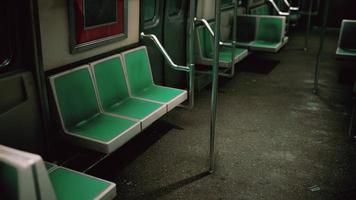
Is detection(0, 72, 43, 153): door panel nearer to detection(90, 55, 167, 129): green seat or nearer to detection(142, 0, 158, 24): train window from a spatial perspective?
detection(90, 55, 167, 129): green seat

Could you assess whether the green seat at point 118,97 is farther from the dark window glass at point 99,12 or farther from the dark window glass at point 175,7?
the dark window glass at point 175,7

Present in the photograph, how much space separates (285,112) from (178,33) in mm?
1877

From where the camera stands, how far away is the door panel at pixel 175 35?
16.2 feet

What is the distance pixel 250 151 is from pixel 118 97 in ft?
4.95

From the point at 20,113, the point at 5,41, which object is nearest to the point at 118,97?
the point at 20,113

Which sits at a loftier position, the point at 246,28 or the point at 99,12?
the point at 99,12

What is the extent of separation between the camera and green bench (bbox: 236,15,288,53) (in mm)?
6669

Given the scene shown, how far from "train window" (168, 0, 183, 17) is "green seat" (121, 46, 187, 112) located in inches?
43.5

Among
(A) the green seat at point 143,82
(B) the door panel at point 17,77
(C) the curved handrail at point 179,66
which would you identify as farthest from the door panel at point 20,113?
(C) the curved handrail at point 179,66

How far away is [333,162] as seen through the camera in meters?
3.59

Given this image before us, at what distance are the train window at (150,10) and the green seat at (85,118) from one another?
1.53 m

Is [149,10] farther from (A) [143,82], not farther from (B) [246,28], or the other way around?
(B) [246,28]

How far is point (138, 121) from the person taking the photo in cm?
336

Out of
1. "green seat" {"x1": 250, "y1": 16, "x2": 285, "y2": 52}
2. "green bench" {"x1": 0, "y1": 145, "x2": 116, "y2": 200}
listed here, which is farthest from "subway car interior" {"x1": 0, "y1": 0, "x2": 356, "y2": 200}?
"green seat" {"x1": 250, "y1": 16, "x2": 285, "y2": 52}
